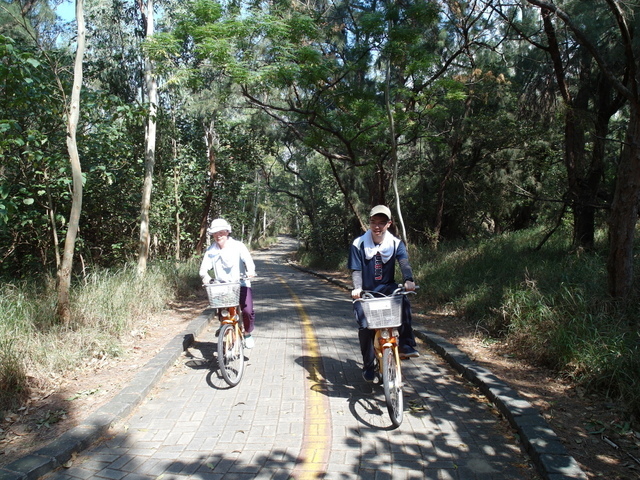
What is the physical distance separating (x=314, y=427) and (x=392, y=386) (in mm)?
840

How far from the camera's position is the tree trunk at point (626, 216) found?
20.8 ft

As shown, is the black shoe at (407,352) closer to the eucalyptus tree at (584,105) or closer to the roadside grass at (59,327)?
the roadside grass at (59,327)

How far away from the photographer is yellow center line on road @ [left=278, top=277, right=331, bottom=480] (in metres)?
3.67

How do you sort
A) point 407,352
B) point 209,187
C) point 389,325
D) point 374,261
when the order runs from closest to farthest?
point 389,325 < point 374,261 < point 407,352 < point 209,187

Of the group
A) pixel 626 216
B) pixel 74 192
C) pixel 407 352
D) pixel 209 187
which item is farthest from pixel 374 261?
pixel 209 187

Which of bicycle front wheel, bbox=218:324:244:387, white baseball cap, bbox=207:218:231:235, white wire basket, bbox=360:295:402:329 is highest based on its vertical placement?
white baseball cap, bbox=207:218:231:235

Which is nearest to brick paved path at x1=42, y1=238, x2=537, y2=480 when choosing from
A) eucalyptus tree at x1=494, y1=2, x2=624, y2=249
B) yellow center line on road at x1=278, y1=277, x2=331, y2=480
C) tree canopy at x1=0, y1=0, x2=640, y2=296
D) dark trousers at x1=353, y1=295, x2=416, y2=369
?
yellow center line on road at x1=278, y1=277, x2=331, y2=480

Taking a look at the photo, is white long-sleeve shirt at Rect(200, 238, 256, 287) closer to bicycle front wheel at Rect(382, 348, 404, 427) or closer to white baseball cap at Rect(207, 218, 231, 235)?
white baseball cap at Rect(207, 218, 231, 235)

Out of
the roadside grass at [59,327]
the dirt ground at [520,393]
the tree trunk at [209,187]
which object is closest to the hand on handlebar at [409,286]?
the dirt ground at [520,393]

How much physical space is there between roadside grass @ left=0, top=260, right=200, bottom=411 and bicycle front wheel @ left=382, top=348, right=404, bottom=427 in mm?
3722

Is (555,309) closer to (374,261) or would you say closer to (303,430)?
(374,261)

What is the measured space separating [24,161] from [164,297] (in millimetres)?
3935

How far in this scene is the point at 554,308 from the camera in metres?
6.72

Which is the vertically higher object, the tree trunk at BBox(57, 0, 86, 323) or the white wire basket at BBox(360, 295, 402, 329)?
the tree trunk at BBox(57, 0, 86, 323)
